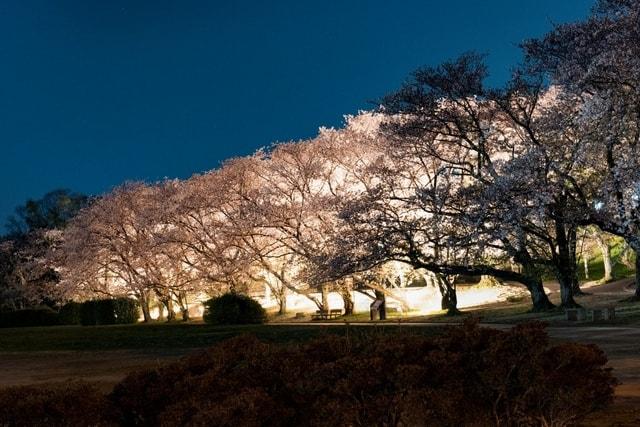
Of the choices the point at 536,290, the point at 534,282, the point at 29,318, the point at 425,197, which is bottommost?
the point at 536,290

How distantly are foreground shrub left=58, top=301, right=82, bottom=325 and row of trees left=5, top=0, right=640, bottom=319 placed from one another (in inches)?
228

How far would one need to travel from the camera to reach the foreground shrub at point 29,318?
55.2 meters

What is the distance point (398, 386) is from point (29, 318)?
56121 millimetres

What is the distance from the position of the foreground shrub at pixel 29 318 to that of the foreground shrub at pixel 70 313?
1.87 feet

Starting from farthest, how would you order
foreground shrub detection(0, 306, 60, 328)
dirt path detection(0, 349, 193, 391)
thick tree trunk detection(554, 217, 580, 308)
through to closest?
foreground shrub detection(0, 306, 60, 328) < thick tree trunk detection(554, 217, 580, 308) < dirt path detection(0, 349, 193, 391)

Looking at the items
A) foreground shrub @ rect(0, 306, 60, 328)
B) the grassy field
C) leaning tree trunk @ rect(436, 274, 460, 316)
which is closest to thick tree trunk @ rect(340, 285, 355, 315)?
leaning tree trunk @ rect(436, 274, 460, 316)

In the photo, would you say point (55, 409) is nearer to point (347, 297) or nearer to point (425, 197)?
point (425, 197)

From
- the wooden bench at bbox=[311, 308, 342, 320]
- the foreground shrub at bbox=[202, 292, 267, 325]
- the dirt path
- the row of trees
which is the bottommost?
the wooden bench at bbox=[311, 308, 342, 320]

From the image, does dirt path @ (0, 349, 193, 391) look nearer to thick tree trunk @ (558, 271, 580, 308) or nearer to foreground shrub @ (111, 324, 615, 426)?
foreground shrub @ (111, 324, 615, 426)

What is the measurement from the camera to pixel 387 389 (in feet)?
20.6

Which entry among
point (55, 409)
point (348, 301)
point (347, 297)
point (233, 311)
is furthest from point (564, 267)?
point (55, 409)

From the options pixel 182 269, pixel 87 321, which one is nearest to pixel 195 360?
pixel 182 269

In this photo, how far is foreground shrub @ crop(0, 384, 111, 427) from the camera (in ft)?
21.4

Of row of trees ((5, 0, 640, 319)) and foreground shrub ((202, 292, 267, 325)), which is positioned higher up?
row of trees ((5, 0, 640, 319))
